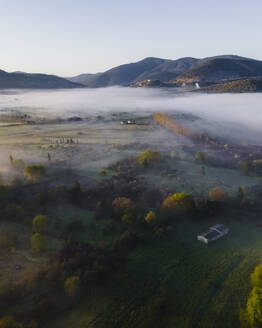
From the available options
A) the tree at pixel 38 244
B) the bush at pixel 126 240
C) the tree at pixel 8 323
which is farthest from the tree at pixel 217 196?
the tree at pixel 8 323

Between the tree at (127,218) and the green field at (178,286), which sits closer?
the green field at (178,286)

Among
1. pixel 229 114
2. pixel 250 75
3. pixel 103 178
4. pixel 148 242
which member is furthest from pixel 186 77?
pixel 148 242

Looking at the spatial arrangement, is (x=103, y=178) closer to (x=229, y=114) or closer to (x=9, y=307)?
(x=9, y=307)

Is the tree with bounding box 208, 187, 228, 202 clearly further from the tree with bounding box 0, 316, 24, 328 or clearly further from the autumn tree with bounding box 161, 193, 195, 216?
the tree with bounding box 0, 316, 24, 328

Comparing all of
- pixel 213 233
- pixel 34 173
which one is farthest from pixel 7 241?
pixel 213 233

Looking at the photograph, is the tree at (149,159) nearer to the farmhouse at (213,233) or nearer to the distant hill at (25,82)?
the farmhouse at (213,233)

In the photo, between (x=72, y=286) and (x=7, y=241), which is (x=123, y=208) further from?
(x=7, y=241)
